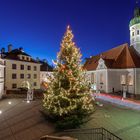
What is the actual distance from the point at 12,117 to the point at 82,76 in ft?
29.3

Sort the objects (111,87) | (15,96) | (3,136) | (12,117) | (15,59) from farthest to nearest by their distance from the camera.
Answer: (15,59)
(111,87)
(15,96)
(12,117)
(3,136)

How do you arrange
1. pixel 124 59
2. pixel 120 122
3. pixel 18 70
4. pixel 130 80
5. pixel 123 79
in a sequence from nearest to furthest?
pixel 120 122 < pixel 130 80 < pixel 123 79 < pixel 124 59 < pixel 18 70

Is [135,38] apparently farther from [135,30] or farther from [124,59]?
[124,59]

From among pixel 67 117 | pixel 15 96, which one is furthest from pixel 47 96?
pixel 15 96

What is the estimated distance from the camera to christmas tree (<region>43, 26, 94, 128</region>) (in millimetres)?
16203

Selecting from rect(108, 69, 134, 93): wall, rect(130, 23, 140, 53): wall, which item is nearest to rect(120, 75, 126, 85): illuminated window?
rect(108, 69, 134, 93): wall

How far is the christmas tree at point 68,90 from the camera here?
638 inches

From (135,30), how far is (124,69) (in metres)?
8.98

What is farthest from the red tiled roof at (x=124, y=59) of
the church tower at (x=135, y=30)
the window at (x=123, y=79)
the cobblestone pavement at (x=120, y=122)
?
the cobblestone pavement at (x=120, y=122)

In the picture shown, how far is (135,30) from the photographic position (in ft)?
133

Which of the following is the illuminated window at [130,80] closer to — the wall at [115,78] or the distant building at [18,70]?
the wall at [115,78]

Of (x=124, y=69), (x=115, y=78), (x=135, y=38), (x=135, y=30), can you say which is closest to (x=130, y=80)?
(x=124, y=69)

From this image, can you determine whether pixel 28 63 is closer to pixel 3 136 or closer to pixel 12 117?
pixel 12 117

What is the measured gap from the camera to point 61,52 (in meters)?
17.6
